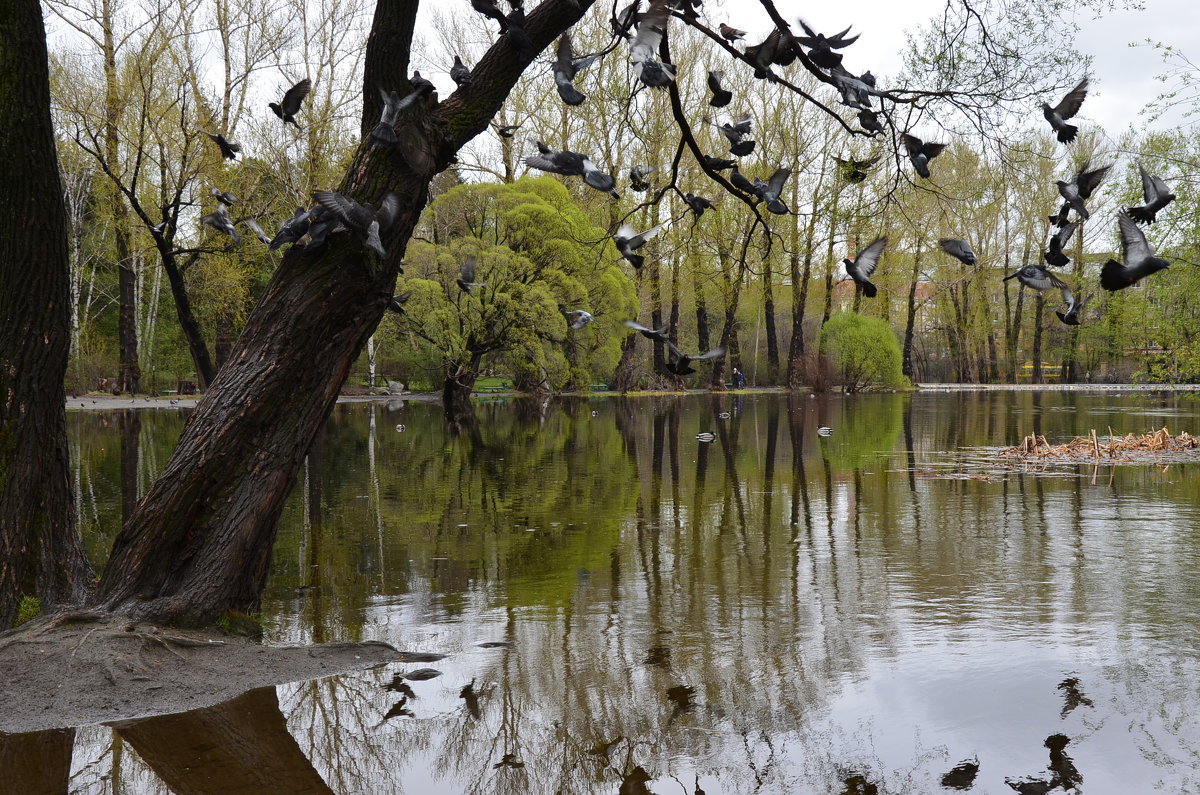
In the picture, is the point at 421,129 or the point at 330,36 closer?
the point at 421,129

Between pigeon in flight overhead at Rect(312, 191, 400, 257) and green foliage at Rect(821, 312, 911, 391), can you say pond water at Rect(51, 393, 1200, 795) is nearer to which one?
pigeon in flight overhead at Rect(312, 191, 400, 257)

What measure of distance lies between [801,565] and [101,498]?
8.06m

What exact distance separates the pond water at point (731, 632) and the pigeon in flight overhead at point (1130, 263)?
5.94 ft

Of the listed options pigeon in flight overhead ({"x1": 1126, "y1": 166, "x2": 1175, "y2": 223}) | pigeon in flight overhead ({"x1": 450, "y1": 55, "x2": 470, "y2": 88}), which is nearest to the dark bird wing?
pigeon in flight overhead ({"x1": 1126, "y1": 166, "x2": 1175, "y2": 223})

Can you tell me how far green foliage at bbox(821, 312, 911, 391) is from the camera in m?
43.8

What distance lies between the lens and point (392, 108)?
196 inches

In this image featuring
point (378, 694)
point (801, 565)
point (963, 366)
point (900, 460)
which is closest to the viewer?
point (378, 694)

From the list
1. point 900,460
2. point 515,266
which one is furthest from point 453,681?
point 515,266

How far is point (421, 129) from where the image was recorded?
511 centimetres

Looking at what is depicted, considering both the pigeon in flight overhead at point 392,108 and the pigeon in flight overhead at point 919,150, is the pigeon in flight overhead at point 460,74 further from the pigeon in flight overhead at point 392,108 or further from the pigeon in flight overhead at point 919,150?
the pigeon in flight overhead at point 919,150

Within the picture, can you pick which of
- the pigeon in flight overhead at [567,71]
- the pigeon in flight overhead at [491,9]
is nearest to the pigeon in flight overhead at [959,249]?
the pigeon in flight overhead at [567,71]

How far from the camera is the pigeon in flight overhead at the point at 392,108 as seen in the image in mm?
4906

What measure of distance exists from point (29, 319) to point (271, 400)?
1188mm

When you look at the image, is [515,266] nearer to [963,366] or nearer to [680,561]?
[680,561]
